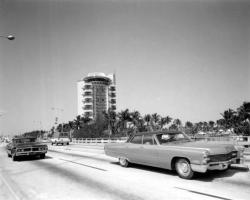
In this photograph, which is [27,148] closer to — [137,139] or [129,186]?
[137,139]

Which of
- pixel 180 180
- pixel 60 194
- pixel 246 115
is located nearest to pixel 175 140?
pixel 180 180

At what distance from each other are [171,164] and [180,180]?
705mm

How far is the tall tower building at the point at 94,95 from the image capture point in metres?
121

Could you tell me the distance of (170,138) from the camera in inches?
356

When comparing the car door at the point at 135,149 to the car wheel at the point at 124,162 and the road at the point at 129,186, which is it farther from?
the road at the point at 129,186

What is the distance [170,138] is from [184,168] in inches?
59.9

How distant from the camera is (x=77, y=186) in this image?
7457 mm

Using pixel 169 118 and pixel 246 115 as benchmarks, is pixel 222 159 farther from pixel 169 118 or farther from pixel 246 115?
pixel 169 118

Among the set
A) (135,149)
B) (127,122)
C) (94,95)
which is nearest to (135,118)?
(127,122)

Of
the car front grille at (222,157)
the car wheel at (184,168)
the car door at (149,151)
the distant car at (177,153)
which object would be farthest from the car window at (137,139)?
the car front grille at (222,157)

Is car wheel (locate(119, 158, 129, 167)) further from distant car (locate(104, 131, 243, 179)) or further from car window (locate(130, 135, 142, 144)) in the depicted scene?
car window (locate(130, 135, 142, 144))

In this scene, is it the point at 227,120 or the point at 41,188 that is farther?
the point at 227,120

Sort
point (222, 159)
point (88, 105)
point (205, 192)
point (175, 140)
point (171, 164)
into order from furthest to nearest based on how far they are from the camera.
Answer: point (88, 105) → point (175, 140) → point (171, 164) → point (222, 159) → point (205, 192)

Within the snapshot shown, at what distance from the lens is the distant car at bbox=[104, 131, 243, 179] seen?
715 centimetres
